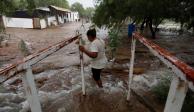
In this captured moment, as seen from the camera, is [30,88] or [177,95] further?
[30,88]

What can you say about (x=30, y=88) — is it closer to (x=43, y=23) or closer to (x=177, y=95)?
(x=177, y=95)

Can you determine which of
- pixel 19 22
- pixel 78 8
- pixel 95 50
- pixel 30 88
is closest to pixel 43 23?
pixel 19 22

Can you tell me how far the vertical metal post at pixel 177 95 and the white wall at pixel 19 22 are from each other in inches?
1204

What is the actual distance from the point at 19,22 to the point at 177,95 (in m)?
32.1

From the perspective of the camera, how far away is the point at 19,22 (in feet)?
101

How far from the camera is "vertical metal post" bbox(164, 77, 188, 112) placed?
1415 mm

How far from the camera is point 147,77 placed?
6.64m

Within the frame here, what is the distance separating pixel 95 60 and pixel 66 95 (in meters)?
1.22

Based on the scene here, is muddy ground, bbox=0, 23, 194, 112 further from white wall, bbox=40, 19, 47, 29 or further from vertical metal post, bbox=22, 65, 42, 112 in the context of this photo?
white wall, bbox=40, 19, 47, 29

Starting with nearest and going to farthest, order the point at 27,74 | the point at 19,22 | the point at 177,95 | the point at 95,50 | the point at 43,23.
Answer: the point at 177,95 → the point at 27,74 → the point at 95,50 → the point at 19,22 → the point at 43,23

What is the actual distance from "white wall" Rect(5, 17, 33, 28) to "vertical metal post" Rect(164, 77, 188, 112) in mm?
30569

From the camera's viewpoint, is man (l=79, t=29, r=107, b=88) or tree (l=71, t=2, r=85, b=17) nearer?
man (l=79, t=29, r=107, b=88)

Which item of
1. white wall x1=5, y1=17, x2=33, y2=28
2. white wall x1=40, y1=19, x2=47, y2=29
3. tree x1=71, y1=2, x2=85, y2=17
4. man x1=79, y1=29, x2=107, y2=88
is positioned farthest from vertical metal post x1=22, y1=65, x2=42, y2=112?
tree x1=71, y1=2, x2=85, y2=17

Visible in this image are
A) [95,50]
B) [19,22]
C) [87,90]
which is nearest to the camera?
[95,50]
